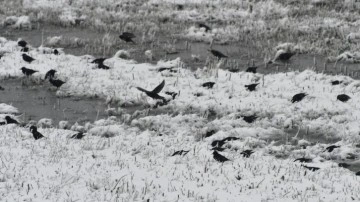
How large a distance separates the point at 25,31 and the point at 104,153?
10.1m

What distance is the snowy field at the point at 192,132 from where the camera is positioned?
7.05 m

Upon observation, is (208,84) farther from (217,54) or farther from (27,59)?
(27,59)

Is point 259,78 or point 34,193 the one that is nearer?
point 34,193

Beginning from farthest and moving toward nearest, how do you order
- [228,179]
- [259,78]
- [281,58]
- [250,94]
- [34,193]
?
[281,58]
[259,78]
[250,94]
[228,179]
[34,193]

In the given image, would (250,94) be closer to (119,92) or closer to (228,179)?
(119,92)

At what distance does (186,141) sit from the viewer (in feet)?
30.6

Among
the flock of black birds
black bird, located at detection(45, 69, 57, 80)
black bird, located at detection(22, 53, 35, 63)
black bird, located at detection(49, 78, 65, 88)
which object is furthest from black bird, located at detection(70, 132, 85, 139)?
black bird, located at detection(22, 53, 35, 63)

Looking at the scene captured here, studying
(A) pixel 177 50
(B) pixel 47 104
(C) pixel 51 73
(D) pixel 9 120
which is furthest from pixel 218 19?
(D) pixel 9 120

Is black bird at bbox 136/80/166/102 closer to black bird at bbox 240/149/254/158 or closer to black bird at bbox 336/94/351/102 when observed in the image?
black bird at bbox 240/149/254/158

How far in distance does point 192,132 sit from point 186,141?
1.78 ft

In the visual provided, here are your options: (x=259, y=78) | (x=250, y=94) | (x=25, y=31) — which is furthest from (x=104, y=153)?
(x=25, y=31)

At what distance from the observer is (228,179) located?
7.48 meters

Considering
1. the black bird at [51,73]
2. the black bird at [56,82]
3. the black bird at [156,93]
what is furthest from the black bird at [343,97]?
the black bird at [51,73]

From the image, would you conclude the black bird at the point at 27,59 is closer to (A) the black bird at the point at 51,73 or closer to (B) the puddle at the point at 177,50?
(A) the black bird at the point at 51,73
